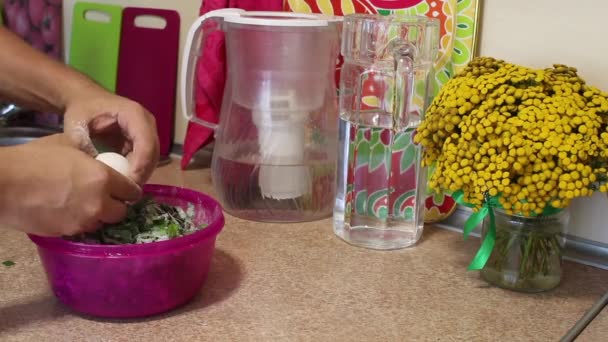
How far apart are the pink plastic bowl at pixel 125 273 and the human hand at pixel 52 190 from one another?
3cm

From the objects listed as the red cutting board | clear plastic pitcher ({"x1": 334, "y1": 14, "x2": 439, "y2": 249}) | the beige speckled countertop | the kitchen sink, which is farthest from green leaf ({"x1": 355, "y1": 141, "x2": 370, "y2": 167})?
the kitchen sink

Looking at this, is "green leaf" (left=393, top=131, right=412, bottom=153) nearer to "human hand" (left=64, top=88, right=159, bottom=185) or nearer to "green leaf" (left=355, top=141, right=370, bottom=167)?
"green leaf" (left=355, top=141, right=370, bottom=167)

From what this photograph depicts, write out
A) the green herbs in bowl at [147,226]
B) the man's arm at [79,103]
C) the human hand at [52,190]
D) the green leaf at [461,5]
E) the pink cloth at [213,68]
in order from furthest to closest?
the pink cloth at [213,68] → the green leaf at [461,5] → the man's arm at [79,103] → the green herbs in bowl at [147,226] → the human hand at [52,190]

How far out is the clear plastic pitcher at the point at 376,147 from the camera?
97 cm

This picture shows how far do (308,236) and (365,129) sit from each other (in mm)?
188

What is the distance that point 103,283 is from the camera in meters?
0.72

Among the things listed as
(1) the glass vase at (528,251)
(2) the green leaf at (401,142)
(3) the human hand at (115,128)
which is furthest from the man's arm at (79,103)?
(1) the glass vase at (528,251)

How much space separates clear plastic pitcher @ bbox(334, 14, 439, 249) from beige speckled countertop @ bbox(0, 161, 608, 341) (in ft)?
0.14

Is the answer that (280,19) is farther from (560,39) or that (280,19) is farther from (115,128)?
(560,39)

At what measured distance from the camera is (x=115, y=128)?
94 cm

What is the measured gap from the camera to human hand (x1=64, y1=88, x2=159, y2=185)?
88 centimetres

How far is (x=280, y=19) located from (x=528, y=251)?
0.52 metres

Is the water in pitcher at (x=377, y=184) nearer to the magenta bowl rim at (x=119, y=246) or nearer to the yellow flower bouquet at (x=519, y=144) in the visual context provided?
the yellow flower bouquet at (x=519, y=144)

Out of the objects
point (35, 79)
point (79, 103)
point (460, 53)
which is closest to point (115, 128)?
point (79, 103)
